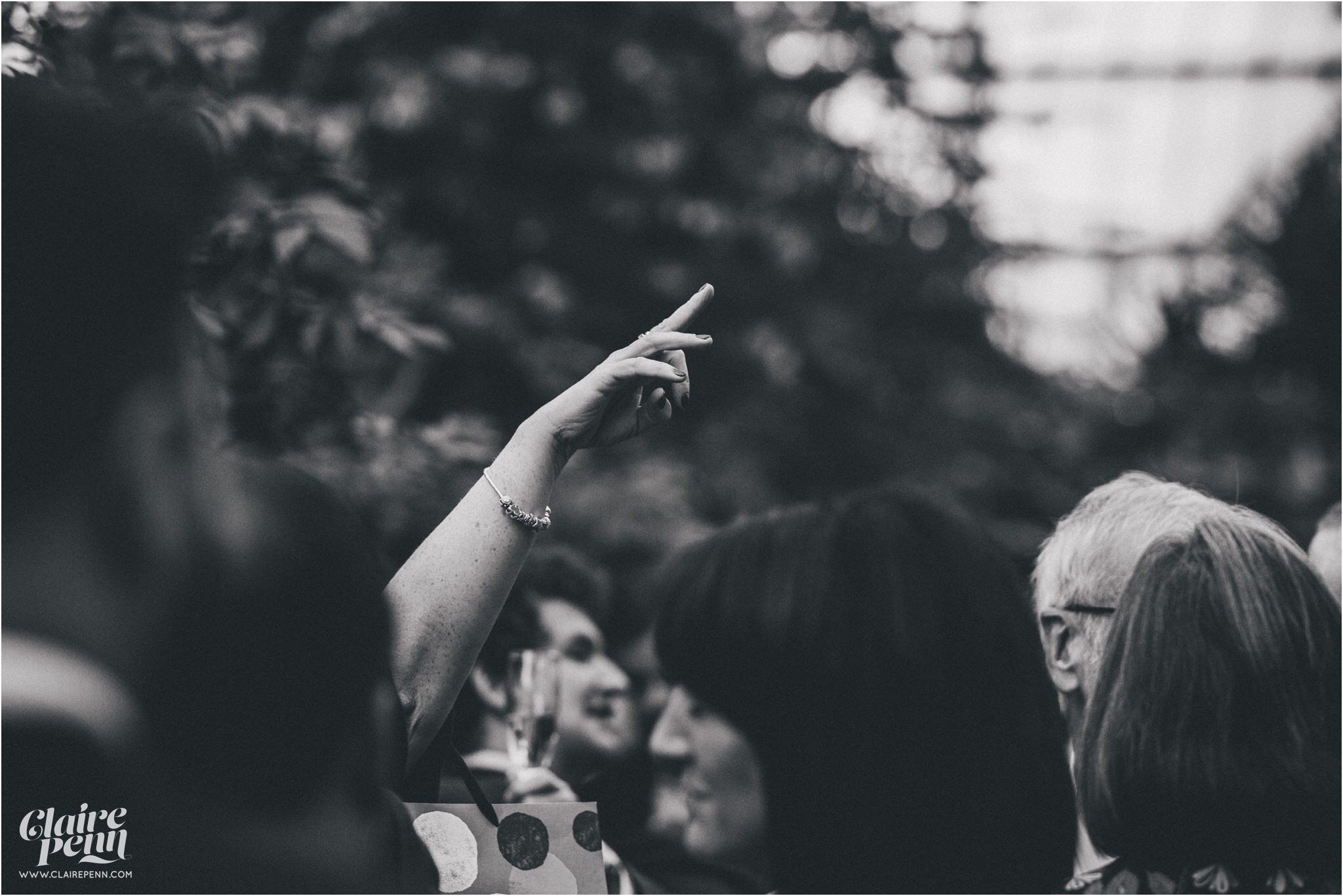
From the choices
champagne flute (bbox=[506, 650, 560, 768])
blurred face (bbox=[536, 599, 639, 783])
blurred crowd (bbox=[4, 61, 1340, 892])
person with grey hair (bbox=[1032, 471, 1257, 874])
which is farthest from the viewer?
blurred face (bbox=[536, 599, 639, 783])

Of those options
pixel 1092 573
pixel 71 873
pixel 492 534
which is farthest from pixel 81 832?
pixel 1092 573

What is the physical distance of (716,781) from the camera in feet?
5.51

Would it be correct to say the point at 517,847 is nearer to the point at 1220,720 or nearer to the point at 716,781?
the point at 716,781

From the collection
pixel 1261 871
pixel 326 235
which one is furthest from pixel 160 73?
pixel 1261 871

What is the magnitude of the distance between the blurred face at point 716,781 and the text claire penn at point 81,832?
75 cm

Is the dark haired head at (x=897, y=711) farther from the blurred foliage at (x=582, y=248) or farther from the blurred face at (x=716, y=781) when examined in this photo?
the blurred foliage at (x=582, y=248)

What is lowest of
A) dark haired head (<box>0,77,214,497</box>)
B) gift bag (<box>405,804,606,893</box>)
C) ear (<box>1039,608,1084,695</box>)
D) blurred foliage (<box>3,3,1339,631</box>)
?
gift bag (<box>405,804,606,893</box>)

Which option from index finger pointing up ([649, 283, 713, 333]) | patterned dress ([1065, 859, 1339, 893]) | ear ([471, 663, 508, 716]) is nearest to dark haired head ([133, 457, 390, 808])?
index finger pointing up ([649, 283, 713, 333])

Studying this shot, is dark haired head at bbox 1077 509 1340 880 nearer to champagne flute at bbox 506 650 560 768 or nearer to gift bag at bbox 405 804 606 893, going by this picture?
gift bag at bbox 405 804 606 893

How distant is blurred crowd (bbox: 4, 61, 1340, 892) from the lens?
116 cm

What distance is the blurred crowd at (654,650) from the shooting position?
3.79ft

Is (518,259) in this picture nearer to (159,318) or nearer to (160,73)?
(160,73)

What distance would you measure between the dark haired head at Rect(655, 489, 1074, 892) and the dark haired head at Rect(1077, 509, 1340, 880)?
7.4 inches

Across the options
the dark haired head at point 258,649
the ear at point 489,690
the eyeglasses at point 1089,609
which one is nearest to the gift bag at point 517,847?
the dark haired head at point 258,649
